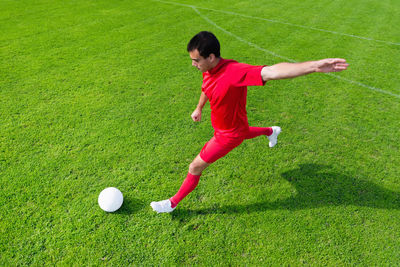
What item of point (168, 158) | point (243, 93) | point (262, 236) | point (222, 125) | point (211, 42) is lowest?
point (262, 236)

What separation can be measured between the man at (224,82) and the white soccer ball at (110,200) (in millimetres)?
437

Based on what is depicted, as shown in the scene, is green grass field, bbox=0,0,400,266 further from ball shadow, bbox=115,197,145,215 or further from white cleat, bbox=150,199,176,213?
white cleat, bbox=150,199,176,213

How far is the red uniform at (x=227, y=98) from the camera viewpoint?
8.10 feet

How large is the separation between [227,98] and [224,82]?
7.4 inches

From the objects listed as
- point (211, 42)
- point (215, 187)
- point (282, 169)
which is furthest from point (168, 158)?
point (211, 42)

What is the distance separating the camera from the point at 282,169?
421cm

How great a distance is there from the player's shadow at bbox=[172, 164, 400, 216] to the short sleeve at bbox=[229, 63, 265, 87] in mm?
1893

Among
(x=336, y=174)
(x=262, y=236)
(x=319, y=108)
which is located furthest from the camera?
(x=319, y=108)

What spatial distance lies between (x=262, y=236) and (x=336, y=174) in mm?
1748

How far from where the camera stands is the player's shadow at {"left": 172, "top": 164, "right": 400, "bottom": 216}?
3.63 meters

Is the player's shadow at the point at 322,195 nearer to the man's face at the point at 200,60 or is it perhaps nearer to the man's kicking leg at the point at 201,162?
the man's kicking leg at the point at 201,162

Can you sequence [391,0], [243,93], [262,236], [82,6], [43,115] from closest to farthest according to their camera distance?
[243,93] → [262,236] → [43,115] → [82,6] → [391,0]

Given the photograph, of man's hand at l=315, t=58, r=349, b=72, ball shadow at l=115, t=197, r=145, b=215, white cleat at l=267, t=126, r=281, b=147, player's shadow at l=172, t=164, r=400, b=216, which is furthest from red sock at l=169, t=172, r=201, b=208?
man's hand at l=315, t=58, r=349, b=72

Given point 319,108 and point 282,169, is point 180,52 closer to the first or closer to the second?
point 319,108
